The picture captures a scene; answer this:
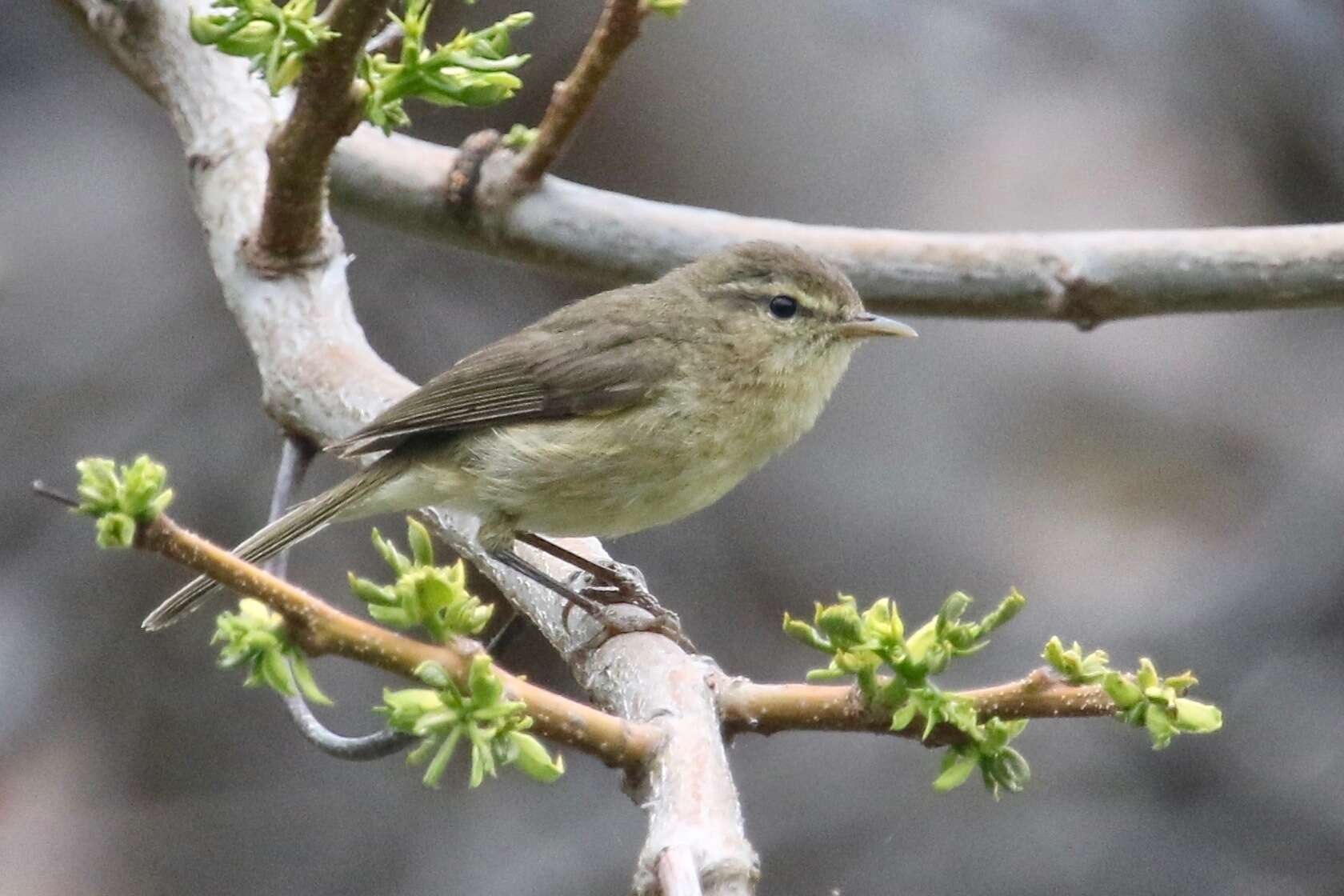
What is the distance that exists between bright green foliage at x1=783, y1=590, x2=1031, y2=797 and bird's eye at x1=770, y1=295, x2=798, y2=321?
1.98 meters

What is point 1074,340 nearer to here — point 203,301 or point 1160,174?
point 1160,174

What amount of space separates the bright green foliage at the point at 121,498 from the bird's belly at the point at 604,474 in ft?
6.40

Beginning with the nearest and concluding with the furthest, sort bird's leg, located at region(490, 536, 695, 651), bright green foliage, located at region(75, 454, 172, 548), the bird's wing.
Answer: bright green foliage, located at region(75, 454, 172, 548) < bird's leg, located at region(490, 536, 695, 651) < the bird's wing

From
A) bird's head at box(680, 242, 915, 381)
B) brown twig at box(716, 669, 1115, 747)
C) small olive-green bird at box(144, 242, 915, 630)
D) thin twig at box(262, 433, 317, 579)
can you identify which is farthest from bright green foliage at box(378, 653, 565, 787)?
bird's head at box(680, 242, 915, 381)

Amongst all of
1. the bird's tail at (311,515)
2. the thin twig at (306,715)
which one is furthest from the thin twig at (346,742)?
the bird's tail at (311,515)

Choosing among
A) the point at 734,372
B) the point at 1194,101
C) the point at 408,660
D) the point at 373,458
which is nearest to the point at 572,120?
the point at 734,372

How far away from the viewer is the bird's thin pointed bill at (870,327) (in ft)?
12.7

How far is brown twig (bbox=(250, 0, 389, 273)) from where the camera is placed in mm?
2621

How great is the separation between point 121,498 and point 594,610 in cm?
161

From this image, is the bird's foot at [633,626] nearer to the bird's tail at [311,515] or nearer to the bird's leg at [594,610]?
the bird's leg at [594,610]

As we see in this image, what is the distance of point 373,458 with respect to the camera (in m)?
3.88

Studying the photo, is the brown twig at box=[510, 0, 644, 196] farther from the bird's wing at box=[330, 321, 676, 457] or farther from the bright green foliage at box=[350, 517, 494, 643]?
the bright green foliage at box=[350, 517, 494, 643]

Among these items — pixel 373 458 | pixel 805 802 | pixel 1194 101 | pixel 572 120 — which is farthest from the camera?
pixel 1194 101

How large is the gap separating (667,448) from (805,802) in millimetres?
2630
